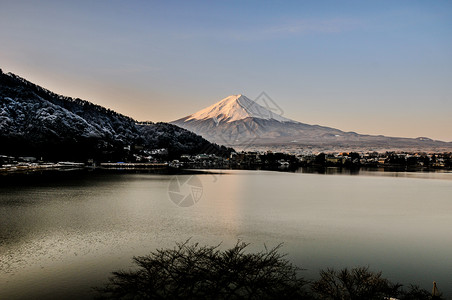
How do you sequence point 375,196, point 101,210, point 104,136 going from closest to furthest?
point 101,210, point 375,196, point 104,136

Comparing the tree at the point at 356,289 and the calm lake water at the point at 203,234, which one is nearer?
the tree at the point at 356,289

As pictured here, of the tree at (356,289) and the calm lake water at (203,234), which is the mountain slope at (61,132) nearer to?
the calm lake water at (203,234)

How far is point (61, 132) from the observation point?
5674 inches

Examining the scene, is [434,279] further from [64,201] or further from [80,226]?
[64,201]

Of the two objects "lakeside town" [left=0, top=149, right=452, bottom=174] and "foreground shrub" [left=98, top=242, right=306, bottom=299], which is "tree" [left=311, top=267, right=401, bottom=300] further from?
"lakeside town" [left=0, top=149, right=452, bottom=174]

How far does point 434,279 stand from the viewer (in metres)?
13.1

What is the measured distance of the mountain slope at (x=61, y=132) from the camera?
120619mm

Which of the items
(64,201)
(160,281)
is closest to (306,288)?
(160,281)

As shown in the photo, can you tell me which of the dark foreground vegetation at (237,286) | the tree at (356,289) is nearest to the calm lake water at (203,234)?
the dark foreground vegetation at (237,286)

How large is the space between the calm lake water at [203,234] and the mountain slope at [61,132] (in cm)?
9016

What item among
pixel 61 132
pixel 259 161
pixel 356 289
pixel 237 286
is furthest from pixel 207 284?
pixel 259 161

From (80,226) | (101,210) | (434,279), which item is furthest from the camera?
(101,210)

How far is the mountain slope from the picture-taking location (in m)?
121

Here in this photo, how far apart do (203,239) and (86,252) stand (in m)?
5.32
